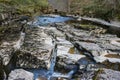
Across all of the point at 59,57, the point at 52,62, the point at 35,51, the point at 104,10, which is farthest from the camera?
the point at 104,10

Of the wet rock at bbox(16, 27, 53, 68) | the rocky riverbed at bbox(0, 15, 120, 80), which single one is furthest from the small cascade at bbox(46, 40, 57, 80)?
the wet rock at bbox(16, 27, 53, 68)

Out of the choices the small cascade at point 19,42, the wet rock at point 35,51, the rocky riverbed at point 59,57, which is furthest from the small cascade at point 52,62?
the small cascade at point 19,42

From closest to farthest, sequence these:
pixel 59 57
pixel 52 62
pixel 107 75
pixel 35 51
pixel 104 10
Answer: pixel 107 75, pixel 52 62, pixel 59 57, pixel 35 51, pixel 104 10

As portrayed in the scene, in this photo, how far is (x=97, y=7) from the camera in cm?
1819

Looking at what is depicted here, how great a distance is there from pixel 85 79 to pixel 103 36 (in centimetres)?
533

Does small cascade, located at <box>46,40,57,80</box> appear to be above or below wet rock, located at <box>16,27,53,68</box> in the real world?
below

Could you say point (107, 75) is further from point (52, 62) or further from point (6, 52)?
point (6, 52)

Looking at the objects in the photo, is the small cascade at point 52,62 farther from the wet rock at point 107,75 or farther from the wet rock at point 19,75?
the wet rock at point 107,75

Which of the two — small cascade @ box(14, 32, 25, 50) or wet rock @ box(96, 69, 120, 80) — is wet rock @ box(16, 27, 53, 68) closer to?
small cascade @ box(14, 32, 25, 50)

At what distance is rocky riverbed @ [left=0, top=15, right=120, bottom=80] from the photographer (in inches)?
283

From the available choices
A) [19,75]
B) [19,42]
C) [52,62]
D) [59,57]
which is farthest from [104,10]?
[19,75]

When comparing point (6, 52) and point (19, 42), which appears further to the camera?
point (19, 42)

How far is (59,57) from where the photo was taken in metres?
8.51

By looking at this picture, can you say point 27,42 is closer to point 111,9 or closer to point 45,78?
point 45,78
